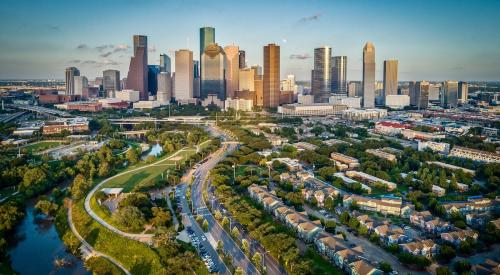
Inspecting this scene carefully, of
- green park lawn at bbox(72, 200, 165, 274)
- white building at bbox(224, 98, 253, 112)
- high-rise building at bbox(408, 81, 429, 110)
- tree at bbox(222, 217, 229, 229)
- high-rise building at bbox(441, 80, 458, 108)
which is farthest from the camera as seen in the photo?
high-rise building at bbox(441, 80, 458, 108)

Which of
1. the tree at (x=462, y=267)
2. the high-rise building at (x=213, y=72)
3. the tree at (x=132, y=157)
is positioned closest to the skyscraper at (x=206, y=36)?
the high-rise building at (x=213, y=72)

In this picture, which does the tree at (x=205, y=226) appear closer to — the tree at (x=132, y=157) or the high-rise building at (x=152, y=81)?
the tree at (x=132, y=157)

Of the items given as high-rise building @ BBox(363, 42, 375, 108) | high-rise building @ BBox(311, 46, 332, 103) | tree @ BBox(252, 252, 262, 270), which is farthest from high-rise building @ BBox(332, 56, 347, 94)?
tree @ BBox(252, 252, 262, 270)

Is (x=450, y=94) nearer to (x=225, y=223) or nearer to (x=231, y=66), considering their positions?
(x=231, y=66)

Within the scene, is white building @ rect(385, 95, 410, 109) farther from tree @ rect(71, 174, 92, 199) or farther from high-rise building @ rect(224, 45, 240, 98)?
tree @ rect(71, 174, 92, 199)

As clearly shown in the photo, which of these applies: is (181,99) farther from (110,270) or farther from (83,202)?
(110,270)

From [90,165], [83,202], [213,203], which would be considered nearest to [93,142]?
[90,165]

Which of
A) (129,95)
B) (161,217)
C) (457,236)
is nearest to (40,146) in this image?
(161,217)
